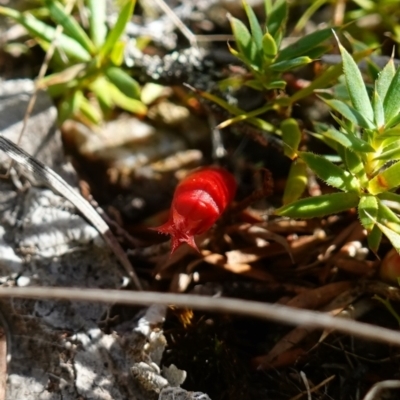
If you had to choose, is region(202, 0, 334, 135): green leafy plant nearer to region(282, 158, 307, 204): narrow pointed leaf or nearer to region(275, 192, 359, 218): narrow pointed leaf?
region(282, 158, 307, 204): narrow pointed leaf

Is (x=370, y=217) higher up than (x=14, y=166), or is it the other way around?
(x=14, y=166)

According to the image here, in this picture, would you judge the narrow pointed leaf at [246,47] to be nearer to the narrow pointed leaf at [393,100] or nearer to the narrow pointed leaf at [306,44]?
the narrow pointed leaf at [306,44]

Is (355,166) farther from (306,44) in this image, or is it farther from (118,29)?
(118,29)

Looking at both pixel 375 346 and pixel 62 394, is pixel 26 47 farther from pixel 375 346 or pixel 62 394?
pixel 375 346

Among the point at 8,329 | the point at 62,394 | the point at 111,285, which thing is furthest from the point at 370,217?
the point at 8,329

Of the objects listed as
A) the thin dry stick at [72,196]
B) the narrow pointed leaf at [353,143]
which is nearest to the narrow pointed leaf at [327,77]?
the narrow pointed leaf at [353,143]

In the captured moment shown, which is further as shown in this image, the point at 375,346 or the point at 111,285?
the point at 111,285
